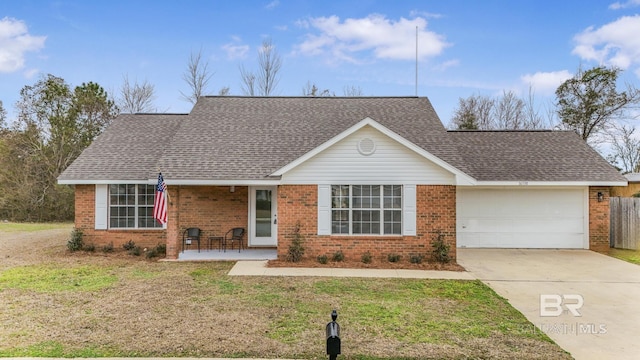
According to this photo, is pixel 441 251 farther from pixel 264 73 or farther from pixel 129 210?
pixel 264 73

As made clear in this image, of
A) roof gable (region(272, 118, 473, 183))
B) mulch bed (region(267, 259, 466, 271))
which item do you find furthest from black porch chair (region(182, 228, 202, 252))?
roof gable (region(272, 118, 473, 183))

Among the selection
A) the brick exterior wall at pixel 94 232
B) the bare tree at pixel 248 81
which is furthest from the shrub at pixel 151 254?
the bare tree at pixel 248 81

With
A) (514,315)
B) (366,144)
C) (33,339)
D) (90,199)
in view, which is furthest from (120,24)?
(514,315)

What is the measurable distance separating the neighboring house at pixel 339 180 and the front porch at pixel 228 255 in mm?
464

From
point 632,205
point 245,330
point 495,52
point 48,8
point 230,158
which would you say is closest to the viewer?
point 245,330

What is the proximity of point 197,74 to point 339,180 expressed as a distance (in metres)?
24.4

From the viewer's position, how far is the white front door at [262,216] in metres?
12.6

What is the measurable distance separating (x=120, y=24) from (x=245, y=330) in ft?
56.5

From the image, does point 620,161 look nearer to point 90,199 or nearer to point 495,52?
point 495,52

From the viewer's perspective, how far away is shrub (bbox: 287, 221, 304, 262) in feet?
35.1

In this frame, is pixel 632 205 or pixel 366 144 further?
pixel 632 205

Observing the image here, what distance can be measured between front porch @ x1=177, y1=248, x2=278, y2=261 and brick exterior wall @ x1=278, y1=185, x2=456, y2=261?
1036mm

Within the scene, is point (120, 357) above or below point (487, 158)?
below

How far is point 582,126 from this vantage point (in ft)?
86.9
